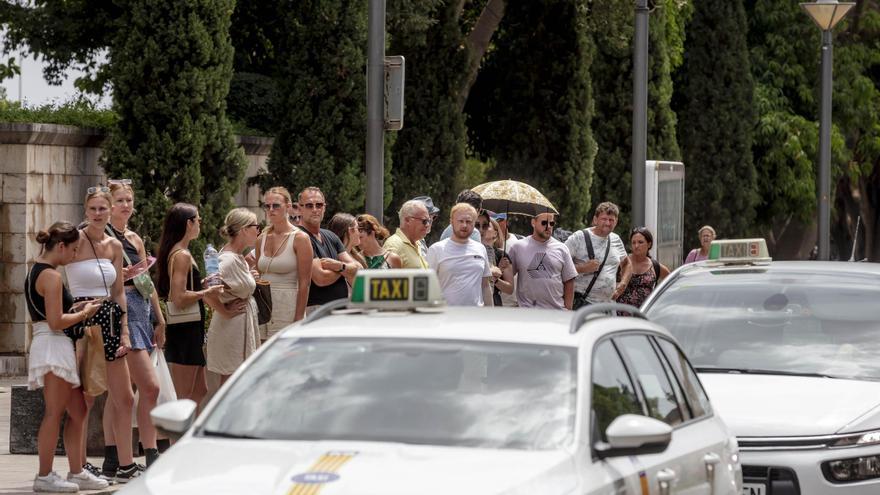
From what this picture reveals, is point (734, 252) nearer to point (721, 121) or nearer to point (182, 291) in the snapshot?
point (182, 291)

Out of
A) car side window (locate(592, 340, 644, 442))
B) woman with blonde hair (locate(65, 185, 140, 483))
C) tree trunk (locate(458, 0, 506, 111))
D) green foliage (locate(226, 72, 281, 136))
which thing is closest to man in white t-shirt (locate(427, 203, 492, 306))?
woman with blonde hair (locate(65, 185, 140, 483))

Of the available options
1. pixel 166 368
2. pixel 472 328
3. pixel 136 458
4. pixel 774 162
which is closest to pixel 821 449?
pixel 472 328

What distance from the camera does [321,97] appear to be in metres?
23.1

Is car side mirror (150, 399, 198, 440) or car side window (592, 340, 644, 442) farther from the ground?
car side window (592, 340, 644, 442)

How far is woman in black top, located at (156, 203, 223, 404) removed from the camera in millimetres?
10891

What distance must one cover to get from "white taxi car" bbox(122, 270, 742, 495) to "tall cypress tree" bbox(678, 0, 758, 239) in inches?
1338

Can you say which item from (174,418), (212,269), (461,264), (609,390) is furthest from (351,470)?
(461,264)

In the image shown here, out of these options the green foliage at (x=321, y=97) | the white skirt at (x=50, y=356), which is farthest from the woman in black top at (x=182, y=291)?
the green foliage at (x=321, y=97)

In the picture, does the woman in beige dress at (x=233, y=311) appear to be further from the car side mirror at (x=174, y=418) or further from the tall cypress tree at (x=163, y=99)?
the tall cypress tree at (x=163, y=99)

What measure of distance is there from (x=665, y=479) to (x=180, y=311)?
553 cm

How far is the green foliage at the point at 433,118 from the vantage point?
89.1 ft

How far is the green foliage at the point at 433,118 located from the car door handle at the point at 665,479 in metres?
20.9

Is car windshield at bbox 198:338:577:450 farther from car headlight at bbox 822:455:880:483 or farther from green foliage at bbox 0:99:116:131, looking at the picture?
green foliage at bbox 0:99:116:131

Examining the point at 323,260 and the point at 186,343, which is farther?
the point at 323,260
